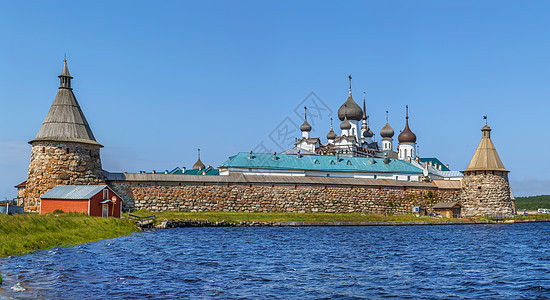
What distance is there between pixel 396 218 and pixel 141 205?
20.5 m

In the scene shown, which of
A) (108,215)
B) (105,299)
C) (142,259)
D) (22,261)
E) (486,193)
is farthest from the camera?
(486,193)

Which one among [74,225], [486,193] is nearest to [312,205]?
[486,193]

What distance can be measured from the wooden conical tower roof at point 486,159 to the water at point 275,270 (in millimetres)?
24828

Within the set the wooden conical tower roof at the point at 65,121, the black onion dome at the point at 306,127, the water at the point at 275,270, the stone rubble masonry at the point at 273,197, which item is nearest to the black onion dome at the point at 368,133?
the black onion dome at the point at 306,127

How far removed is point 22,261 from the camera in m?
17.3

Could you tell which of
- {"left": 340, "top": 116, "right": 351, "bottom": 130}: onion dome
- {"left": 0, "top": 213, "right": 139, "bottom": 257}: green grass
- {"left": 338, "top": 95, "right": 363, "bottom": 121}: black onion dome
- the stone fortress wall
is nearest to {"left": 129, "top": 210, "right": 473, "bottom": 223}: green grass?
the stone fortress wall

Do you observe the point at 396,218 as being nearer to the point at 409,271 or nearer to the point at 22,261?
the point at 409,271

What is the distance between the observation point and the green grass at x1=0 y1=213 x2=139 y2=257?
19.9 metres

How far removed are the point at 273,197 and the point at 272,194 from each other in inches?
10.4

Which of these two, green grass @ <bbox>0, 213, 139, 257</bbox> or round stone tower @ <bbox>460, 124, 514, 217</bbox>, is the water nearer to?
green grass @ <bbox>0, 213, 139, 257</bbox>

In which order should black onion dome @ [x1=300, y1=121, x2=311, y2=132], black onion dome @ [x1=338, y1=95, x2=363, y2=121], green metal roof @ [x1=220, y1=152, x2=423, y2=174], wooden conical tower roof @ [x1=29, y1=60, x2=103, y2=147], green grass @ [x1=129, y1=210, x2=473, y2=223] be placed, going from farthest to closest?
black onion dome @ [x1=300, y1=121, x2=311, y2=132] → black onion dome @ [x1=338, y1=95, x2=363, y2=121] → green metal roof @ [x1=220, y1=152, x2=423, y2=174] → green grass @ [x1=129, y1=210, x2=473, y2=223] → wooden conical tower roof @ [x1=29, y1=60, x2=103, y2=147]

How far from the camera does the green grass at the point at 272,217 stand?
39.2 m

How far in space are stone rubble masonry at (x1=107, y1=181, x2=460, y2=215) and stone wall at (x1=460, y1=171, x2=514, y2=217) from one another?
3088mm

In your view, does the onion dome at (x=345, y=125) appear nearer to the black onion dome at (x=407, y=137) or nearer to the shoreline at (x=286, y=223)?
the black onion dome at (x=407, y=137)
